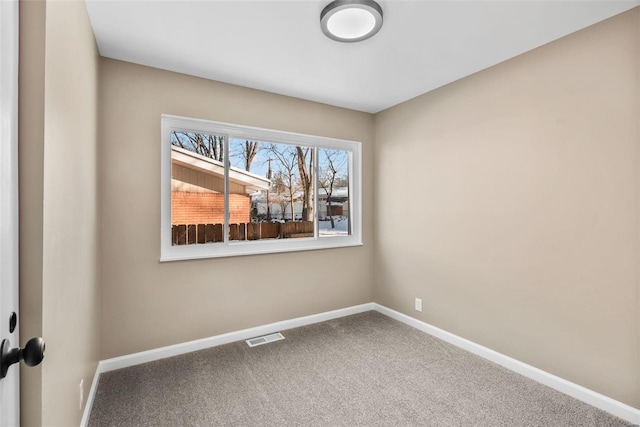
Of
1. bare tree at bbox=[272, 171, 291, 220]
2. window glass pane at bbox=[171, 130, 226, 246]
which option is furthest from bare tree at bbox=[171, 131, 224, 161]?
bare tree at bbox=[272, 171, 291, 220]

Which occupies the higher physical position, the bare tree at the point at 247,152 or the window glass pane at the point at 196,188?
the bare tree at the point at 247,152

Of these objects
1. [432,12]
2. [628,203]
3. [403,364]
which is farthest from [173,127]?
[628,203]

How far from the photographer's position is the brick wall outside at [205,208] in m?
2.86

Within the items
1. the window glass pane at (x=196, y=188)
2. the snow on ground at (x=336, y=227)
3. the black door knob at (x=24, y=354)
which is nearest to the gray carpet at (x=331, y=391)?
the window glass pane at (x=196, y=188)

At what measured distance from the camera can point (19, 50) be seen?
1.00 m

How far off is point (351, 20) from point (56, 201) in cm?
187

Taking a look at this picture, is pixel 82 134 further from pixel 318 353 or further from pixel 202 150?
pixel 318 353

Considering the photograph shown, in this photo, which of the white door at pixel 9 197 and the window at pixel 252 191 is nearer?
the white door at pixel 9 197

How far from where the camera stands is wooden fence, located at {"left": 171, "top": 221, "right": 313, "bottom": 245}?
9.46 feet

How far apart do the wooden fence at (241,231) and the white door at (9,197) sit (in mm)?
1905

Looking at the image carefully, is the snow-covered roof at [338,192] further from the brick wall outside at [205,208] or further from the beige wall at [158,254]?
the brick wall outside at [205,208]

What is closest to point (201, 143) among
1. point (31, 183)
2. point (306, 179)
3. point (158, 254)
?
point (158, 254)

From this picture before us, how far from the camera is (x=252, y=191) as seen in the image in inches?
129

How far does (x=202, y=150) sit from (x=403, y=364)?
267 centimetres
